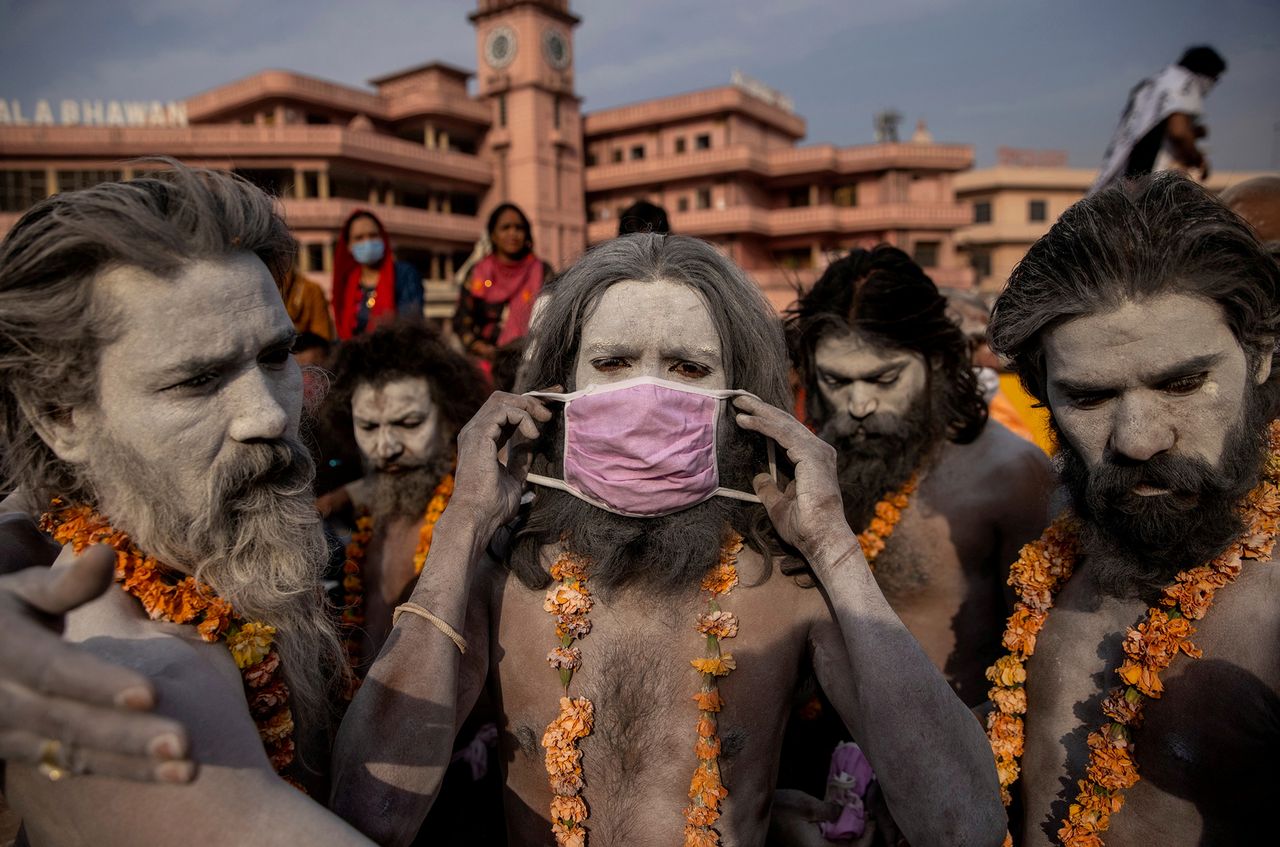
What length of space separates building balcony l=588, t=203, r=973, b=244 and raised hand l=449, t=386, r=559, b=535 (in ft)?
106

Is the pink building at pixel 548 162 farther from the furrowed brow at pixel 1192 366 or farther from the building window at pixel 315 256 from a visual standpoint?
the furrowed brow at pixel 1192 366

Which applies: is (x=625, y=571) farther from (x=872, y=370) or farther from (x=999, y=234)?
(x=999, y=234)

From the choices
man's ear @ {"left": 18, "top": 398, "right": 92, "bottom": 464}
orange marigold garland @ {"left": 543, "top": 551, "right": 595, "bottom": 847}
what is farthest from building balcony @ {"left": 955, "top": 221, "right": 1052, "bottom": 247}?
man's ear @ {"left": 18, "top": 398, "right": 92, "bottom": 464}

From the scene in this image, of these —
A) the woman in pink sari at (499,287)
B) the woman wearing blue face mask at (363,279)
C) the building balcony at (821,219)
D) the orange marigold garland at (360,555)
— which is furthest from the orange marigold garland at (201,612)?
the building balcony at (821,219)

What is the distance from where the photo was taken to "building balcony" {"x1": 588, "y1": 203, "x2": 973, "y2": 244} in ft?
112

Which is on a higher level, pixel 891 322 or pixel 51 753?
pixel 891 322

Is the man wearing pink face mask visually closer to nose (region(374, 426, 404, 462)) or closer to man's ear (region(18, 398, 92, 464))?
man's ear (region(18, 398, 92, 464))

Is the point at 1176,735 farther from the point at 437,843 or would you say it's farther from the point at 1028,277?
the point at 437,843

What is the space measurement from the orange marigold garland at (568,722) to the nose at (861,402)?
2053 mm

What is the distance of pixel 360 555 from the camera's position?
445 cm

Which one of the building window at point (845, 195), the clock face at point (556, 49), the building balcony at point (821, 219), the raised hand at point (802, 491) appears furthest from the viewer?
the building window at point (845, 195)

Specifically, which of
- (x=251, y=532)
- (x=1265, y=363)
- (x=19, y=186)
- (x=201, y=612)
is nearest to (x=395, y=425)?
(x=251, y=532)

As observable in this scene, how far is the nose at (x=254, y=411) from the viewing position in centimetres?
182

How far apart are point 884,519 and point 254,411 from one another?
3.06m
